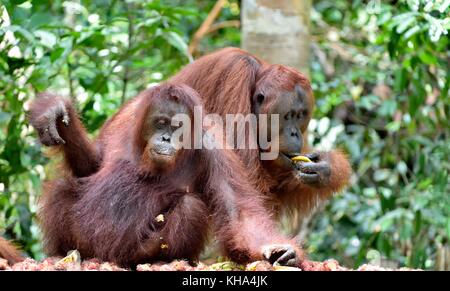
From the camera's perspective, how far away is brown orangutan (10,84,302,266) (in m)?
3.29

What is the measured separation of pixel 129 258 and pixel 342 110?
377 centimetres

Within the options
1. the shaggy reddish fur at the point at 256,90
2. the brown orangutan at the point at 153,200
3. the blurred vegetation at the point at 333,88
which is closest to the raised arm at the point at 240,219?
the brown orangutan at the point at 153,200

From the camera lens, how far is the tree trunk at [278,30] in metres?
4.73

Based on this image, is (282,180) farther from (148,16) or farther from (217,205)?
(148,16)

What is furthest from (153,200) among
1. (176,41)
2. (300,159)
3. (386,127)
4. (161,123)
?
(386,127)

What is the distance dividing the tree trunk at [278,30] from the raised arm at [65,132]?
1.38 metres

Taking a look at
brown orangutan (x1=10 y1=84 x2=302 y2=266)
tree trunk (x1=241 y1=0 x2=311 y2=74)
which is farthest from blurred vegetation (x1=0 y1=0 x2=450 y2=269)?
brown orangutan (x1=10 y1=84 x2=302 y2=266)

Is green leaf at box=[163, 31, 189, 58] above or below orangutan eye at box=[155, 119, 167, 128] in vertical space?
below

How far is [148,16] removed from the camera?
501cm

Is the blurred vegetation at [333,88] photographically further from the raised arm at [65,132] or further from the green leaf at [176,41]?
the raised arm at [65,132]

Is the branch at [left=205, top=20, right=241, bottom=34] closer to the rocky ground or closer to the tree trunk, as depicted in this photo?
the tree trunk

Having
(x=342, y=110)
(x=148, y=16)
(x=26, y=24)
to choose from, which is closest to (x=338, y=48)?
(x=342, y=110)

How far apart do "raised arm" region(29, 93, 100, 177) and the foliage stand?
5.79ft

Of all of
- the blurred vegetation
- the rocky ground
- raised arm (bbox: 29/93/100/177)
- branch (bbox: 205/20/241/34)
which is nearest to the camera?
the rocky ground
